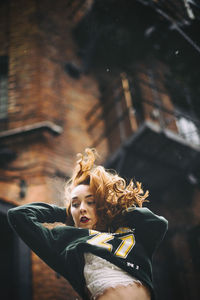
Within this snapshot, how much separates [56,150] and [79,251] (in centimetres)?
292

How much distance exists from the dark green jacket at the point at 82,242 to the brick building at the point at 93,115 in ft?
3.43

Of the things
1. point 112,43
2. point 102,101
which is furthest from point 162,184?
point 112,43

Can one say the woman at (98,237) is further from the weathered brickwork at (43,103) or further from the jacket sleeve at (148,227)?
the weathered brickwork at (43,103)

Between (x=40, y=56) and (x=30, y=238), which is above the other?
(x=30, y=238)

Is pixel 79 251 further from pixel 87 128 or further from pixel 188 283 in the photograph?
pixel 87 128

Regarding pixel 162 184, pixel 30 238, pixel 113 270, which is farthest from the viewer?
pixel 162 184

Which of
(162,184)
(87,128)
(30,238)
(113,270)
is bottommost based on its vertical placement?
(87,128)

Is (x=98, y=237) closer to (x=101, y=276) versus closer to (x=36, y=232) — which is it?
(x=101, y=276)

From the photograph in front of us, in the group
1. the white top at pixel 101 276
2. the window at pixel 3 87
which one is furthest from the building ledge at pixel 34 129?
the white top at pixel 101 276

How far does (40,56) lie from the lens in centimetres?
557

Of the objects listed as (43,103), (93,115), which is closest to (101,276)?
(43,103)

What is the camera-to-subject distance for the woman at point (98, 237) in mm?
1758

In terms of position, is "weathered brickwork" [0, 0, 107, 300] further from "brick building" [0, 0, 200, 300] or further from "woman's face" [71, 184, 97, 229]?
"woman's face" [71, 184, 97, 229]

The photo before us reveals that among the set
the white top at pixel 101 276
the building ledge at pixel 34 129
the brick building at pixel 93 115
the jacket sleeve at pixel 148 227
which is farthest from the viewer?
the building ledge at pixel 34 129
